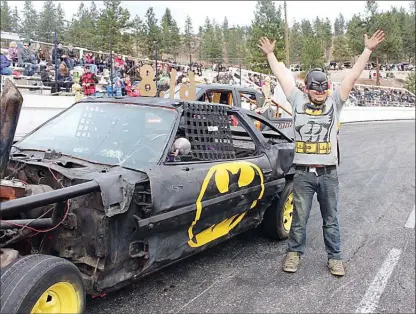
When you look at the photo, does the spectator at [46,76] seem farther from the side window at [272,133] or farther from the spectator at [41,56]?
the side window at [272,133]

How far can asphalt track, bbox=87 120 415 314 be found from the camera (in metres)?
3.39

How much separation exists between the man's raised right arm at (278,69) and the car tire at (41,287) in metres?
2.59

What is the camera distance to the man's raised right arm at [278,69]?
4.18 m

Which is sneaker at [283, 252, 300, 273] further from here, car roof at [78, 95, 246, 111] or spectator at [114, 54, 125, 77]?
spectator at [114, 54, 125, 77]

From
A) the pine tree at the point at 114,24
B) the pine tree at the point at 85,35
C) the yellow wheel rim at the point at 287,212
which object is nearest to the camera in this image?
the yellow wheel rim at the point at 287,212

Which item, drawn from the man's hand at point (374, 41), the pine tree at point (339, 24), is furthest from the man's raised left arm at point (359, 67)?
the pine tree at point (339, 24)

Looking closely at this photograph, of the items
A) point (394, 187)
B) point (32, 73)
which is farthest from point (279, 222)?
point (32, 73)

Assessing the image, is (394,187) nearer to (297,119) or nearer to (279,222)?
(279,222)

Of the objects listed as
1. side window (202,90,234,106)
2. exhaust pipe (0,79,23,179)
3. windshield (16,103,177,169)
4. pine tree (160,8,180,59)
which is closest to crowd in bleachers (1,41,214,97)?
side window (202,90,234,106)

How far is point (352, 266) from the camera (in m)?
4.30

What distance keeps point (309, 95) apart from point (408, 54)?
8770 cm

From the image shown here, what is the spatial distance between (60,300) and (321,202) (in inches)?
103

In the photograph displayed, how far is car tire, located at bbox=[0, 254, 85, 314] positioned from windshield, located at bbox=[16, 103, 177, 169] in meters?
0.94

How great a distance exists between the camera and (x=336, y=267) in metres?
4.12
